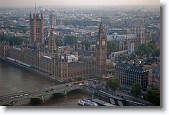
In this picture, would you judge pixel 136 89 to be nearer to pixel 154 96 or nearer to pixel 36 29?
pixel 154 96

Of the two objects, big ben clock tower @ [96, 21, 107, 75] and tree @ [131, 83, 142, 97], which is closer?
tree @ [131, 83, 142, 97]

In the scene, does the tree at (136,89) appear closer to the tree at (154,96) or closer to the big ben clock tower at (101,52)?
the tree at (154,96)

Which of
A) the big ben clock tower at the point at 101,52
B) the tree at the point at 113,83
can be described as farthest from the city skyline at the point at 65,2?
the tree at the point at 113,83

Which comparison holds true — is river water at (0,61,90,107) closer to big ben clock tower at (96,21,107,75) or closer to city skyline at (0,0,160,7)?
big ben clock tower at (96,21,107,75)

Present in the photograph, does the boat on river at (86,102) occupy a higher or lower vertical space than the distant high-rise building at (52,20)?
Answer: lower

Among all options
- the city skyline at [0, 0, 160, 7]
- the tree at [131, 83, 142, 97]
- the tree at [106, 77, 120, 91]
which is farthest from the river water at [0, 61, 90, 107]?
the city skyline at [0, 0, 160, 7]

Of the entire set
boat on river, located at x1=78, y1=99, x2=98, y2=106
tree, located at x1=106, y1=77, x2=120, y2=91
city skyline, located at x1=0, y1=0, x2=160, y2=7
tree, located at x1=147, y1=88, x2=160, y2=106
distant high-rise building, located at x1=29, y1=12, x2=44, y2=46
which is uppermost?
city skyline, located at x1=0, y1=0, x2=160, y2=7

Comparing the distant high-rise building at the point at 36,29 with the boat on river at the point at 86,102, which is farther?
the distant high-rise building at the point at 36,29

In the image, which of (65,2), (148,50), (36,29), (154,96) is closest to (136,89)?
(154,96)
